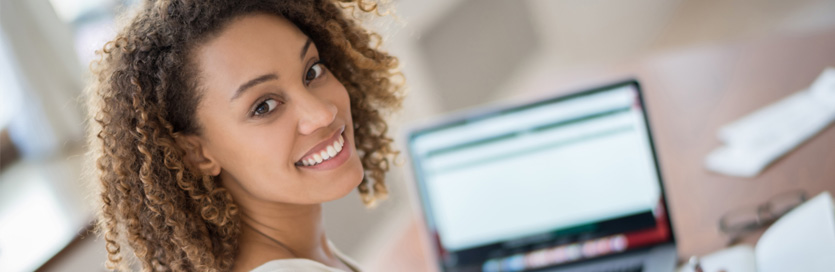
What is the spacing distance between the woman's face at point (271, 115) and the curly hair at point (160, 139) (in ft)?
0.07

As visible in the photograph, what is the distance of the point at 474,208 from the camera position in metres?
1.25

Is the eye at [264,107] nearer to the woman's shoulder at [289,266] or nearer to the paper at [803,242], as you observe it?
the woman's shoulder at [289,266]

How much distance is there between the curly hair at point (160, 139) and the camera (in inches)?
31.1

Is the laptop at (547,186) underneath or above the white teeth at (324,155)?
underneath

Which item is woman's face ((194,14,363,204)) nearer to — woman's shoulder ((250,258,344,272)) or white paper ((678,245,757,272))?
woman's shoulder ((250,258,344,272))

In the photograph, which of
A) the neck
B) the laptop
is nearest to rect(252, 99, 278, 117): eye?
the neck

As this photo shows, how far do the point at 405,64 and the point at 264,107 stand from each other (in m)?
1.46

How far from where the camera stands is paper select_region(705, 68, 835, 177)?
1.38 metres

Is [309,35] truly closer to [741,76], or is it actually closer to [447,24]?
[741,76]

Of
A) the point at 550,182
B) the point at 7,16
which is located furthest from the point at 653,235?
the point at 7,16

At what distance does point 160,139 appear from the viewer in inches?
31.7

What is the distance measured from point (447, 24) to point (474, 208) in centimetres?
168

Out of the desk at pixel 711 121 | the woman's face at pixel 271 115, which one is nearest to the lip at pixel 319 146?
the woman's face at pixel 271 115

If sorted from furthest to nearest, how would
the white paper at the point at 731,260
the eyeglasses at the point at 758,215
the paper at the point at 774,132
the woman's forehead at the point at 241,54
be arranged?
the paper at the point at 774,132, the eyeglasses at the point at 758,215, the white paper at the point at 731,260, the woman's forehead at the point at 241,54
